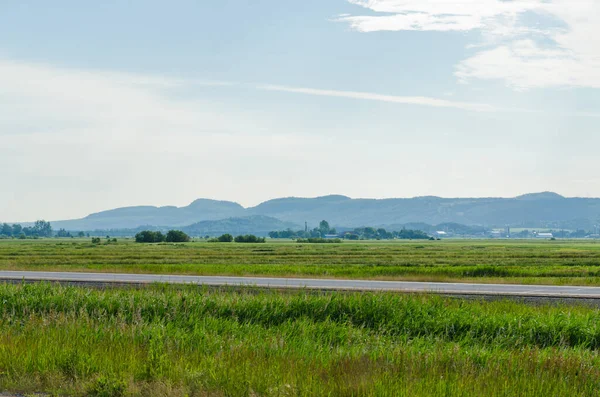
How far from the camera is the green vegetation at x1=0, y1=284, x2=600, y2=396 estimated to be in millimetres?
11734

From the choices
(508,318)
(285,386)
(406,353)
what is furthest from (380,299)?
(285,386)

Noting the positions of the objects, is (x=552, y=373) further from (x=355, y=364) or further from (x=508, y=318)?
(x=508, y=318)

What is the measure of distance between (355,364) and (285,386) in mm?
2235

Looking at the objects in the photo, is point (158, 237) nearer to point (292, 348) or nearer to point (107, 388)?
point (292, 348)

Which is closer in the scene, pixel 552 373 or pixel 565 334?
pixel 552 373

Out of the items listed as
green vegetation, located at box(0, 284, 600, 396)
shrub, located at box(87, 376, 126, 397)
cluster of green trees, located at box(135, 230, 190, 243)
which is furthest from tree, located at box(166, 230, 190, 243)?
shrub, located at box(87, 376, 126, 397)

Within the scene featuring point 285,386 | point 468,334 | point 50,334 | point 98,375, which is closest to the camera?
point 285,386

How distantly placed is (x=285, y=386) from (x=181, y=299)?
10.5 m

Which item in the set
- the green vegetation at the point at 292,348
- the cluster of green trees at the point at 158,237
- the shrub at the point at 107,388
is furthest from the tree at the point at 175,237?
the shrub at the point at 107,388

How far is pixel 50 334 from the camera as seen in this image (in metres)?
16.0

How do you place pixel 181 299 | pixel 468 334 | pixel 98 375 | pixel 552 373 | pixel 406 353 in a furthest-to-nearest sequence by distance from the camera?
pixel 181 299
pixel 468 334
pixel 406 353
pixel 552 373
pixel 98 375

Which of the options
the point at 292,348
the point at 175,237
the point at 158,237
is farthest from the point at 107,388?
the point at 175,237

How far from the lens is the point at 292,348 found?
14875mm

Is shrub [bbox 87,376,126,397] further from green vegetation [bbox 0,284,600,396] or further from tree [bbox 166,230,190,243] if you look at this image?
tree [bbox 166,230,190,243]
